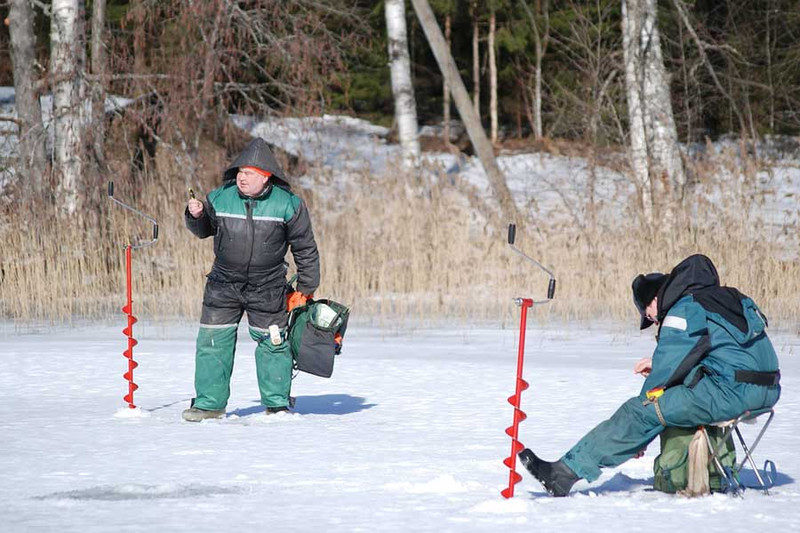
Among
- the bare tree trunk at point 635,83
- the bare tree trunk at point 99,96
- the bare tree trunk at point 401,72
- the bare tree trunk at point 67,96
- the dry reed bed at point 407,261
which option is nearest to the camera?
the dry reed bed at point 407,261

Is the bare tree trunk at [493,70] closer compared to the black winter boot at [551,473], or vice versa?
the black winter boot at [551,473]

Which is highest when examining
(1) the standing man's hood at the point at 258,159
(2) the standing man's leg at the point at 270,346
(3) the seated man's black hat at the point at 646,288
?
(1) the standing man's hood at the point at 258,159

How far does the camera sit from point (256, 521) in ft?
14.3

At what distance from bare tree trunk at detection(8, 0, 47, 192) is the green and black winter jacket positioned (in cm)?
863

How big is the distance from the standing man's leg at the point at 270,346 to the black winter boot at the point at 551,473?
2.25 meters

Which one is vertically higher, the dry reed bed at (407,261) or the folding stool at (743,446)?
the dry reed bed at (407,261)

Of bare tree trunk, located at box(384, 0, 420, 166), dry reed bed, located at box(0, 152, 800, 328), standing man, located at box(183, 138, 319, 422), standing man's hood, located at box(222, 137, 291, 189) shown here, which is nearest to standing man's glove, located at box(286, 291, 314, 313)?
standing man, located at box(183, 138, 319, 422)

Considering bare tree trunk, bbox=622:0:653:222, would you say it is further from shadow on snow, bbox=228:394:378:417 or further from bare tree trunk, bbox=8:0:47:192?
shadow on snow, bbox=228:394:378:417

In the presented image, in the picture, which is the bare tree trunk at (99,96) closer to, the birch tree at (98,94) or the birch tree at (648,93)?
the birch tree at (98,94)

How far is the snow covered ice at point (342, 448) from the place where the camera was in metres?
4.45

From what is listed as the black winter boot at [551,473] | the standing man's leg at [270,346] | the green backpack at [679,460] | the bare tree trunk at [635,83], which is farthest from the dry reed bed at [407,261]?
the black winter boot at [551,473]

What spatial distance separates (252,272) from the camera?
252 inches

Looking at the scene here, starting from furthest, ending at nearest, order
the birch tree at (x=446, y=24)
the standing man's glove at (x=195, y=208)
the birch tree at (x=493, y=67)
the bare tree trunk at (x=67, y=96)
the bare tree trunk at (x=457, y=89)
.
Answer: the birch tree at (x=493, y=67) → the birch tree at (x=446, y=24) → the bare tree trunk at (x=457, y=89) → the bare tree trunk at (x=67, y=96) → the standing man's glove at (x=195, y=208)

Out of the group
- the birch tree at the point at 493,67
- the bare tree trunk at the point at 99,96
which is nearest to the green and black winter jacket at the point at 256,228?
the bare tree trunk at the point at 99,96
